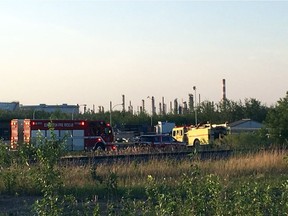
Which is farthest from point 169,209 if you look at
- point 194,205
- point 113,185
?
point 113,185

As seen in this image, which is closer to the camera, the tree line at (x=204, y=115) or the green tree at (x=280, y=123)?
the green tree at (x=280, y=123)

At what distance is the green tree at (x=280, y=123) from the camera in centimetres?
4638

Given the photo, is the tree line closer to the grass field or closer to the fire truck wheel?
the fire truck wheel

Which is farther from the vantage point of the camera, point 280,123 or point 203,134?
point 203,134

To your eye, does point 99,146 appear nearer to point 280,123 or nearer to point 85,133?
point 85,133

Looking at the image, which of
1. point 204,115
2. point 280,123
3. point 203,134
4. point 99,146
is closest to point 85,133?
point 99,146

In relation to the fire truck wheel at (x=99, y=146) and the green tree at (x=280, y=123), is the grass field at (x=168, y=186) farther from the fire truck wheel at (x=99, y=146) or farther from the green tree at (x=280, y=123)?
the fire truck wheel at (x=99, y=146)

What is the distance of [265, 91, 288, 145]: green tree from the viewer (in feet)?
152

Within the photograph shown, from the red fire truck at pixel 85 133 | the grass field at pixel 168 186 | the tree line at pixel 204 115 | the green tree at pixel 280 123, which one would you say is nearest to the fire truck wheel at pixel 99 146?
the red fire truck at pixel 85 133

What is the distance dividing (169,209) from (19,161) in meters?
13.0

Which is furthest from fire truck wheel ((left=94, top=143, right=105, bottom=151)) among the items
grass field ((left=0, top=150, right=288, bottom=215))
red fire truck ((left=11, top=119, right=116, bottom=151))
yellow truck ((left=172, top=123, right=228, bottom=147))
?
grass field ((left=0, top=150, right=288, bottom=215))

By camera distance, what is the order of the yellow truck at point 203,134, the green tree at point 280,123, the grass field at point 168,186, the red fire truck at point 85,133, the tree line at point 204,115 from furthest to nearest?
the tree line at point 204,115
the yellow truck at point 203,134
the red fire truck at point 85,133
the green tree at point 280,123
the grass field at point 168,186

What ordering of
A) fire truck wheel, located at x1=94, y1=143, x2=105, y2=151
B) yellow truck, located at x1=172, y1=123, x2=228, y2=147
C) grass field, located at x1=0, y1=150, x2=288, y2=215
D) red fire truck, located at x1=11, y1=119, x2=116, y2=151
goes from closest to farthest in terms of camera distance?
grass field, located at x1=0, y1=150, x2=288, y2=215 < red fire truck, located at x1=11, y1=119, x2=116, y2=151 < fire truck wheel, located at x1=94, y1=143, x2=105, y2=151 < yellow truck, located at x1=172, y1=123, x2=228, y2=147

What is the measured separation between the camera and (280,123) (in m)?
46.6
